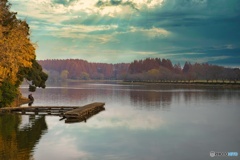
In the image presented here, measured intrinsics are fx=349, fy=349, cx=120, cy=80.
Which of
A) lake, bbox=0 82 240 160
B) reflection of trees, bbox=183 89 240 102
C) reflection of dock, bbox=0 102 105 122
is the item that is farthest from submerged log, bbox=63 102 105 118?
reflection of trees, bbox=183 89 240 102

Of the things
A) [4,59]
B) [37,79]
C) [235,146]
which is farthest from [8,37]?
[235,146]

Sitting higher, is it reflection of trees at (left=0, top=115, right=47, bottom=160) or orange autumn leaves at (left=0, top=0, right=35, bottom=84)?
A: orange autumn leaves at (left=0, top=0, right=35, bottom=84)

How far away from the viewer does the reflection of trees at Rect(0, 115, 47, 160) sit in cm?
2349

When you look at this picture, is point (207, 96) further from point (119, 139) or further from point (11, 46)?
point (119, 139)

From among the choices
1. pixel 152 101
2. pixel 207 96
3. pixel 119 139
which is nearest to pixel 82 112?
pixel 119 139

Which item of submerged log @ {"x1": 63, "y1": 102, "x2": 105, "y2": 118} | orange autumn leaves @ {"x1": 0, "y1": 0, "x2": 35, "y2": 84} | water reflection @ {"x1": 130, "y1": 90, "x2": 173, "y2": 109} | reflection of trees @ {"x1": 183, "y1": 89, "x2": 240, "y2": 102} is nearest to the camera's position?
submerged log @ {"x1": 63, "y1": 102, "x2": 105, "y2": 118}

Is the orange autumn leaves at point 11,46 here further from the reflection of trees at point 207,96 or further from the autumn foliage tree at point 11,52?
the reflection of trees at point 207,96

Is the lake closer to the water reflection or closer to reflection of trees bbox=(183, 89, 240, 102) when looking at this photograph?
the water reflection

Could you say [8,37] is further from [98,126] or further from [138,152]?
[138,152]

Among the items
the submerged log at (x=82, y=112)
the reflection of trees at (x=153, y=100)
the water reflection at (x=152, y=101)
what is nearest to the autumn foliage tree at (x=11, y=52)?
the submerged log at (x=82, y=112)

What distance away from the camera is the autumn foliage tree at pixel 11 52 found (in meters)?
45.8

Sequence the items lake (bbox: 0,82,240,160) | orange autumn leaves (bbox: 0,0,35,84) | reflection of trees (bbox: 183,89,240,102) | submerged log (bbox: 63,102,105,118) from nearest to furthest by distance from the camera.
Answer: lake (bbox: 0,82,240,160) → submerged log (bbox: 63,102,105,118) → orange autumn leaves (bbox: 0,0,35,84) → reflection of trees (bbox: 183,89,240,102)

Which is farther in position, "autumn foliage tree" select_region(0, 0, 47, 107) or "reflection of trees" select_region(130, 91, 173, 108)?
"reflection of trees" select_region(130, 91, 173, 108)

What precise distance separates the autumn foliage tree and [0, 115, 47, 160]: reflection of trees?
9.29 m
